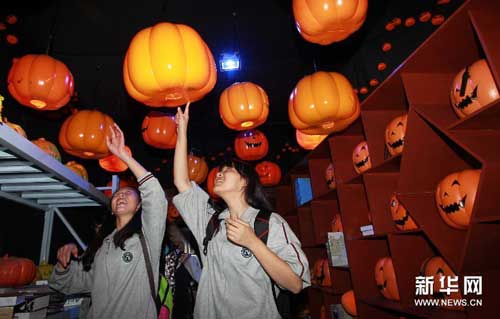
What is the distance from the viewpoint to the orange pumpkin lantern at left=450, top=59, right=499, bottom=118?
1.97 meters

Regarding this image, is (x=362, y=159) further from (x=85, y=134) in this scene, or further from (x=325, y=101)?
(x=85, y=134)

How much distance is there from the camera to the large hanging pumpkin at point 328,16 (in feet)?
7.28

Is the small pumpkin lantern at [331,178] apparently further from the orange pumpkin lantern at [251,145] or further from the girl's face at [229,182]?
the girl's face at [229,182]

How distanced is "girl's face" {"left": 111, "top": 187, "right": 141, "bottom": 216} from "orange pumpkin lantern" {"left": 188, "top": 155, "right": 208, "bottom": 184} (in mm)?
3457

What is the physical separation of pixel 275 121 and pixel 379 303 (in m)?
4.79

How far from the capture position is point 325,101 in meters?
2.99

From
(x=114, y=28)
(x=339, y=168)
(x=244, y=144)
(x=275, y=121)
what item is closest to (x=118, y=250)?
(x=339, y=168)

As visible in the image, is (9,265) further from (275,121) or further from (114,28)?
(275,121)

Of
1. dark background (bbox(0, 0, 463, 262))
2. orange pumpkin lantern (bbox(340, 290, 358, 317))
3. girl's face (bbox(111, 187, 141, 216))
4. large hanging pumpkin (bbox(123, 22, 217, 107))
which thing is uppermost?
dark background (bbox(0, 0, 463, 262))

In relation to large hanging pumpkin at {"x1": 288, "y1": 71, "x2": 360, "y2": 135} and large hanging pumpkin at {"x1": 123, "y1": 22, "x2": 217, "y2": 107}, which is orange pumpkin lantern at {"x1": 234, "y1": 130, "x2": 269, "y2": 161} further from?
large hanging pumpkin at {"x1": 123, "y1": 22, "x2": 217, "y2": 107}

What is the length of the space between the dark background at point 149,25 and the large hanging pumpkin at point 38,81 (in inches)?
17.3

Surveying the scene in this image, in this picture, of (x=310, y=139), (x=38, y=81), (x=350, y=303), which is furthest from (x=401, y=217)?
(x=38, y=81)

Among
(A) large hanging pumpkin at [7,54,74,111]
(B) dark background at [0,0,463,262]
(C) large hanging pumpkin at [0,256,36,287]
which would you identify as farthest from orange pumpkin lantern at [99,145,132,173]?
(C) large hanging pumpkin at [0,256,36,287]

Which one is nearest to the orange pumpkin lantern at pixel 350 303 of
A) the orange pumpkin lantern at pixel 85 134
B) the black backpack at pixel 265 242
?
the black backpack at pixel 265 242
